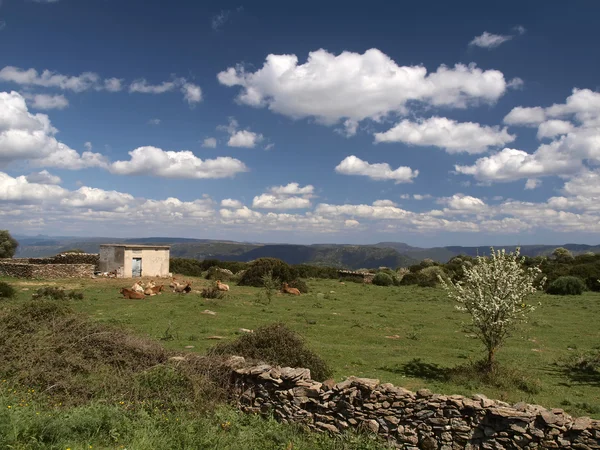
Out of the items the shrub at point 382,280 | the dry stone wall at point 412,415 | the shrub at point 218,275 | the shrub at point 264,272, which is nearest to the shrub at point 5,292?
the shrub at point 264,272

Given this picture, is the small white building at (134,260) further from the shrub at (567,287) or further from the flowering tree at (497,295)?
the shrub at (567,287)

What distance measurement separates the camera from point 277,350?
12086 millimetres

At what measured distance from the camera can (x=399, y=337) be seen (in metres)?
18.3

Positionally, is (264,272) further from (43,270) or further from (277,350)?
(277,350)

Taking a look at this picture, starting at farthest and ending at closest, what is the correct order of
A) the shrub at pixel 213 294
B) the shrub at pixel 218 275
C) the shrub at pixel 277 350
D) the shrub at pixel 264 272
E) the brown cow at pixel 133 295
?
1. the shrub at pixel 218 275
2. the shrub at pixel 264 272
3. the shrub at pixel 213 294
4. the brown cow at pixel 133 295
5. the shrub at pixel 277 350

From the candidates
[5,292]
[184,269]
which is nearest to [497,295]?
[5,292]

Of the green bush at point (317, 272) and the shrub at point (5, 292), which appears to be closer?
the shrub at point (5, 292)

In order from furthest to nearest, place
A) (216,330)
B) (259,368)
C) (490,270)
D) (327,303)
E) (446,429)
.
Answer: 1. (327,303)
2. (216,330)
3. (490,270)
4. (259,368)
5. (446,429)

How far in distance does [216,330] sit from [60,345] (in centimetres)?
691

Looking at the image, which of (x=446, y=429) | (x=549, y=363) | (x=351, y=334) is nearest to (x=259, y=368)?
(x=446, y=429)

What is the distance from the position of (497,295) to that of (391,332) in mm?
7477

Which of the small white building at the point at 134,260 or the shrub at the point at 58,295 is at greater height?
the small white building at the point at 134,260

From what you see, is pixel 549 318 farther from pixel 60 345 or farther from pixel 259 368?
pixel 60 345

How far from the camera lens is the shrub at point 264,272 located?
3875 centimetres
